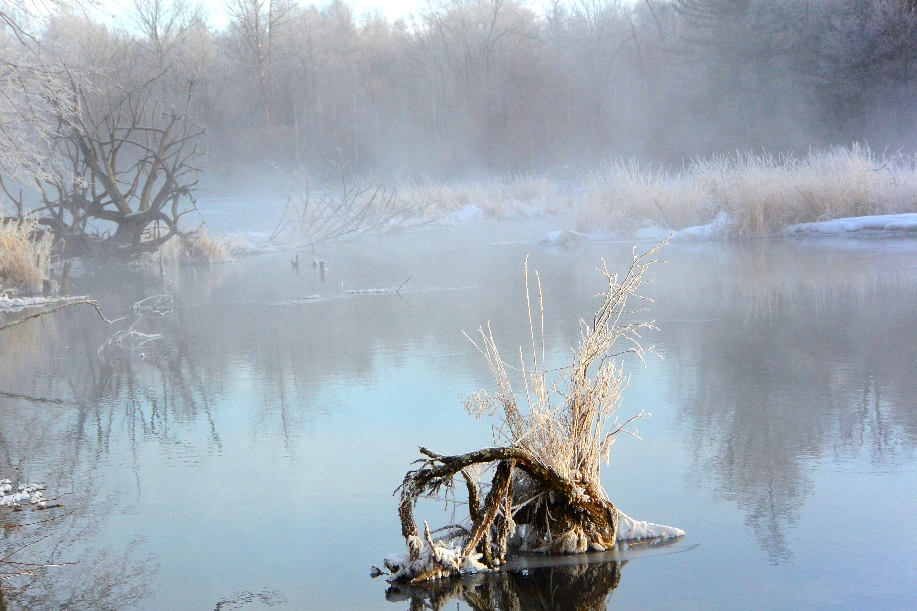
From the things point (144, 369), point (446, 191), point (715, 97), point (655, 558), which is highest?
point (715, 97)

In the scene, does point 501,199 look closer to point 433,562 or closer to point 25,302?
point 25,302

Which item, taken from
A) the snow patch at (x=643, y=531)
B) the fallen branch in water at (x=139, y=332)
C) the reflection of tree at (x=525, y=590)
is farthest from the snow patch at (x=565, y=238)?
the reflection of tree at (x=525, y=590)

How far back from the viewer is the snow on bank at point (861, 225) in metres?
13.4

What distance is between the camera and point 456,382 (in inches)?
224

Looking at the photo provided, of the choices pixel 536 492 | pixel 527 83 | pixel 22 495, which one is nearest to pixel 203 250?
pixel 22 495

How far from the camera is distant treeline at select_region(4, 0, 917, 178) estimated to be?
31.5 meters

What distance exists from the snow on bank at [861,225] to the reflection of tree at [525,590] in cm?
1191

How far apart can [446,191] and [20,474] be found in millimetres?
22575

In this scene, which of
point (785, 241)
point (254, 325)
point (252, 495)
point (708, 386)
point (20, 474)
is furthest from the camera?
point (785, 241)

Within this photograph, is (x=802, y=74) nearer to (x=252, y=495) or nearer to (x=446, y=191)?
(x=446, y=191)

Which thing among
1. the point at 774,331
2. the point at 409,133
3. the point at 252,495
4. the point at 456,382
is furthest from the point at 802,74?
the point at 252,495

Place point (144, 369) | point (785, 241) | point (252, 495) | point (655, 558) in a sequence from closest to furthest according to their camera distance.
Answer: point (655, 558), point (252, 495), point (144, 369), point (785, 241)

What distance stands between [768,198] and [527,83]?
2864 centimetres

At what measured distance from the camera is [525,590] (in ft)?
9.73
